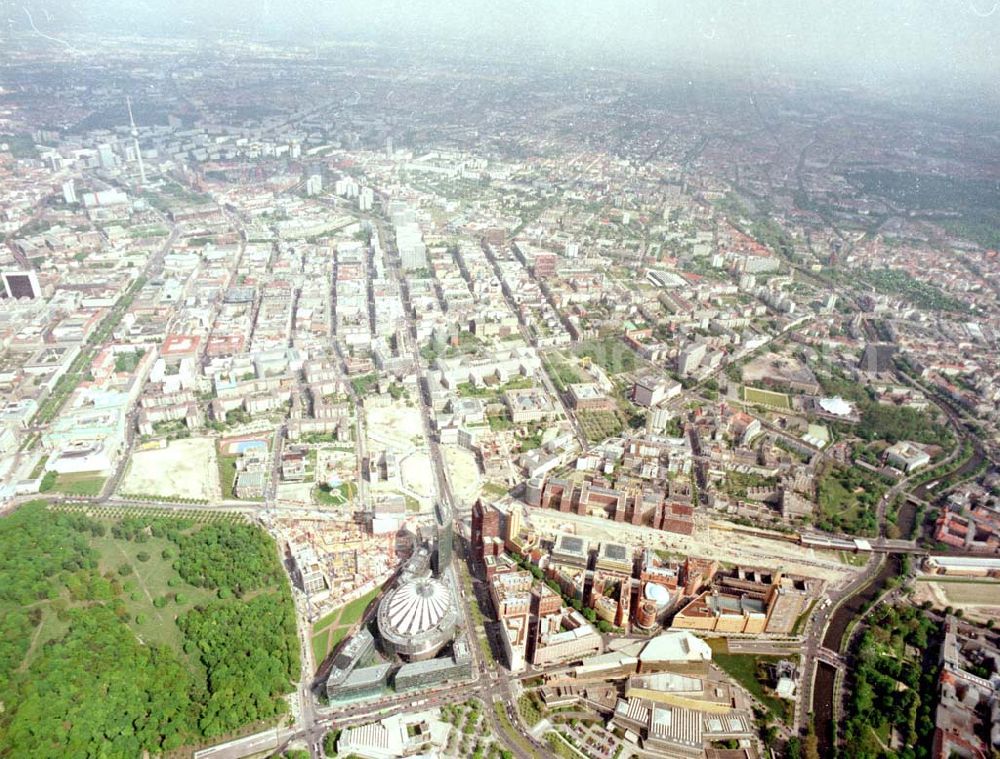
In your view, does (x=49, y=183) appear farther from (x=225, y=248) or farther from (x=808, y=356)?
(x=808, y=356)

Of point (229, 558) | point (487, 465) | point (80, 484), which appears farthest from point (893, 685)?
point (80, 484)

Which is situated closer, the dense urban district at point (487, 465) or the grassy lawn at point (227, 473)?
the dense urban district at point (487, 465)

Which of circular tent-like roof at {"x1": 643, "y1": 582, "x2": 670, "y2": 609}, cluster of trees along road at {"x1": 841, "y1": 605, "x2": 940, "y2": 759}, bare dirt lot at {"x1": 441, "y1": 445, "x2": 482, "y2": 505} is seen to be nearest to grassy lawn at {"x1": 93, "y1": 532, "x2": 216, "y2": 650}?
bare dirt lot at {"x1": 441, "y1": 445, "x2": 482, "y2": 505}

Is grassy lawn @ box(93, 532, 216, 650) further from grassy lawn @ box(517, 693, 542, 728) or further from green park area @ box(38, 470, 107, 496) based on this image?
grassy lawn @ box(517, 693, 542, 728)

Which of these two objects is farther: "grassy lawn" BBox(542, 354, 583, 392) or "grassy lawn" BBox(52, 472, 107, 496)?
"grassy lawn" BBox(542, 354, 583, 392)

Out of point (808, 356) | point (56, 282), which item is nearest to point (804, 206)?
Result: point (808, 356)

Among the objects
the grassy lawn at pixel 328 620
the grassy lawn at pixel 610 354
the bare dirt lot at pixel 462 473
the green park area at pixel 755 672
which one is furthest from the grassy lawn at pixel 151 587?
the grassy lawn at pixel 610 354

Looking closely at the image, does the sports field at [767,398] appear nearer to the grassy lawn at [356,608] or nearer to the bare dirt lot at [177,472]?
the grassy lawn at [356,608]
